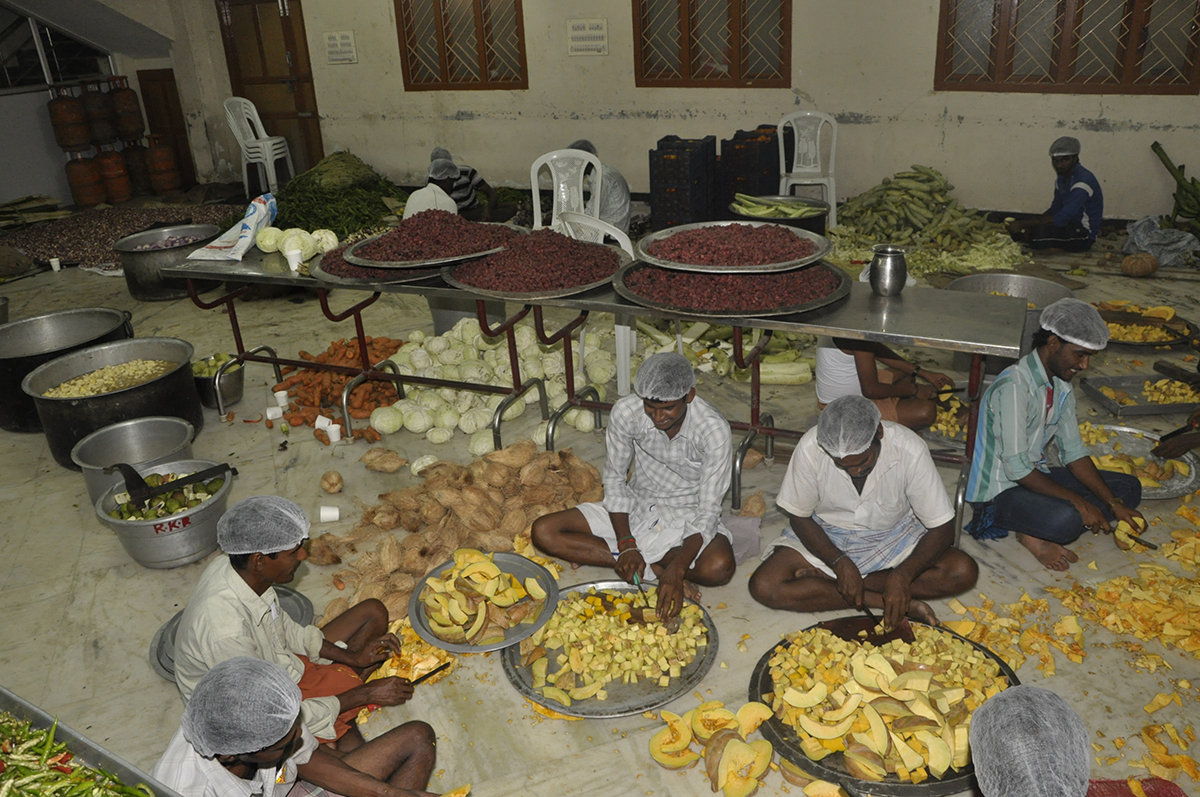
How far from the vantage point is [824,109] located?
393 inches

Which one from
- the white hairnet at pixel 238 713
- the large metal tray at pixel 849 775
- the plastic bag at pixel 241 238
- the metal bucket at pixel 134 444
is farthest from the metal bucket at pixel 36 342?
the large metal tray at pixel 849 775

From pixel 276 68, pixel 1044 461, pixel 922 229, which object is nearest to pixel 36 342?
pixel 1044 461

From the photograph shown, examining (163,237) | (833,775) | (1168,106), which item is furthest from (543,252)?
(1168,106)

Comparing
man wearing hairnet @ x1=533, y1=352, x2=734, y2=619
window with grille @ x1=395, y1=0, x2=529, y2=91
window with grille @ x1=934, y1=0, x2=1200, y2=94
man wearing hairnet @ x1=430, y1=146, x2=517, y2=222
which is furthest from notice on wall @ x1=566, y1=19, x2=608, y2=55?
man wearing hairnet @ x1=533, y1=352, x2=734, y2=619

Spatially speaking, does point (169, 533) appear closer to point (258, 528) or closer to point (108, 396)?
point (108, 396)

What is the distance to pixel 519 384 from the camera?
5.57m

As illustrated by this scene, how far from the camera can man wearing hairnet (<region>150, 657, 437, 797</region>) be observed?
2121 millimetres

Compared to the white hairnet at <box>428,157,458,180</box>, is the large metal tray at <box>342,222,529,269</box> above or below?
below

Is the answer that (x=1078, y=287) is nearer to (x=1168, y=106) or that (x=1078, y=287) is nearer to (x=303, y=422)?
(x=1168, y=106)

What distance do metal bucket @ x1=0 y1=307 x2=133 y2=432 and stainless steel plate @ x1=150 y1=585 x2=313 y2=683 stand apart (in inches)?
113

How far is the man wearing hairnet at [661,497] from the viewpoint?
3660 mm

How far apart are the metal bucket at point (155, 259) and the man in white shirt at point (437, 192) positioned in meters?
2.19

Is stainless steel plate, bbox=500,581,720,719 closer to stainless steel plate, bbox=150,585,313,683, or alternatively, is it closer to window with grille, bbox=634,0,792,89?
stainless steel plate, bbox=150,585,313,683

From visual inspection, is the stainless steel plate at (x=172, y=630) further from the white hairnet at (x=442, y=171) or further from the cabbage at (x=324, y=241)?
the white hairnet at (x=442, y=171)
